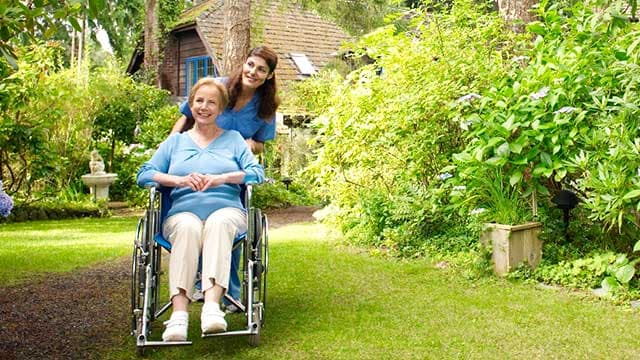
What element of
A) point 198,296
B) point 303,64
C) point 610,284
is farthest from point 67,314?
point 303,64

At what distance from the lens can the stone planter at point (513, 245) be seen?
167 inches

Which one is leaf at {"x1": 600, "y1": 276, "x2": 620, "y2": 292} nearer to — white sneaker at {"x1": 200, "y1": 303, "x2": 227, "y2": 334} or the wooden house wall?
white sneaker at {"x1": 200, "y1": 303, "x2": 227, "y2": 334}

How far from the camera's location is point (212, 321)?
2.78 meters

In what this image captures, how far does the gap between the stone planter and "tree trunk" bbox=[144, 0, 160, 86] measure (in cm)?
1216

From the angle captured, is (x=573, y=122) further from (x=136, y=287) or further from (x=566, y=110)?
(x=136, y=287)

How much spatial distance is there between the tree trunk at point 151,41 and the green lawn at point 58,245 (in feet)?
25.9

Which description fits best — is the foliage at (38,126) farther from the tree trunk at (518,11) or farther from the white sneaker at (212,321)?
the white sneaker at (212,321)

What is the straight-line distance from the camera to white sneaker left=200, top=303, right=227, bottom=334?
9.14ft

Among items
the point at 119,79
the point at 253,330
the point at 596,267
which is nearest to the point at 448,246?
the point at 596,267

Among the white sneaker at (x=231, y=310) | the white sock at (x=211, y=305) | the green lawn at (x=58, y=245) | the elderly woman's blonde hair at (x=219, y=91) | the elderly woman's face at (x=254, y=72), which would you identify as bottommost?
the white sneaker at (x=231, y=310)

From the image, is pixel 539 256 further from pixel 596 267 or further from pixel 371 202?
pixel 371 202

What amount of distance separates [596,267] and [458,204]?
956 mm

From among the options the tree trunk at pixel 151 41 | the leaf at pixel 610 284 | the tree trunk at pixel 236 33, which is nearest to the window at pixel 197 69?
the tree trunk at pixel 151 41

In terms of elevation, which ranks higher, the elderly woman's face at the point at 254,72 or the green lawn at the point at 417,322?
the elderly woman's face at the point at 254,72
